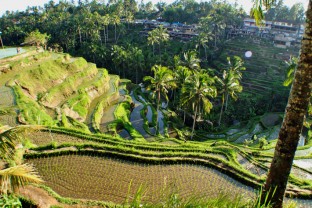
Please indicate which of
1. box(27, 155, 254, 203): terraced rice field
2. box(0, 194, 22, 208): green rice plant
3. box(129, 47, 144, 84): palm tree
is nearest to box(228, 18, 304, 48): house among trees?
box(129, 47, 144, 84): palm tree

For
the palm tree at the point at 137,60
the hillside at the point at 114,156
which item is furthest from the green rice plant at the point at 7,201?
the palm tree at the point at 137,60

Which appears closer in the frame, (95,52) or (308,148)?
(308,148)

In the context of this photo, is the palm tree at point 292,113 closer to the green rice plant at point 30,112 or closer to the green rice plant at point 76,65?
the green rice plant at point 30,112

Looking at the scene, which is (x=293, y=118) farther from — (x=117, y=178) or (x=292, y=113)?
(x=117, y=178)

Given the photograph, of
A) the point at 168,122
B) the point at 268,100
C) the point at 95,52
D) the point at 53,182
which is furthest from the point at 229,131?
the point at 95,52

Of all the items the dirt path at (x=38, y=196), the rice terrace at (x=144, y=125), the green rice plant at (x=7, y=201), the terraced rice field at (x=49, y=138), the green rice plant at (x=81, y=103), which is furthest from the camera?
Answer: the green rice plant at (x=81, y=103)

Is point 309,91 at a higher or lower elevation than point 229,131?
higher

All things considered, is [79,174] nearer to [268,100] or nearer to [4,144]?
[4,144]
